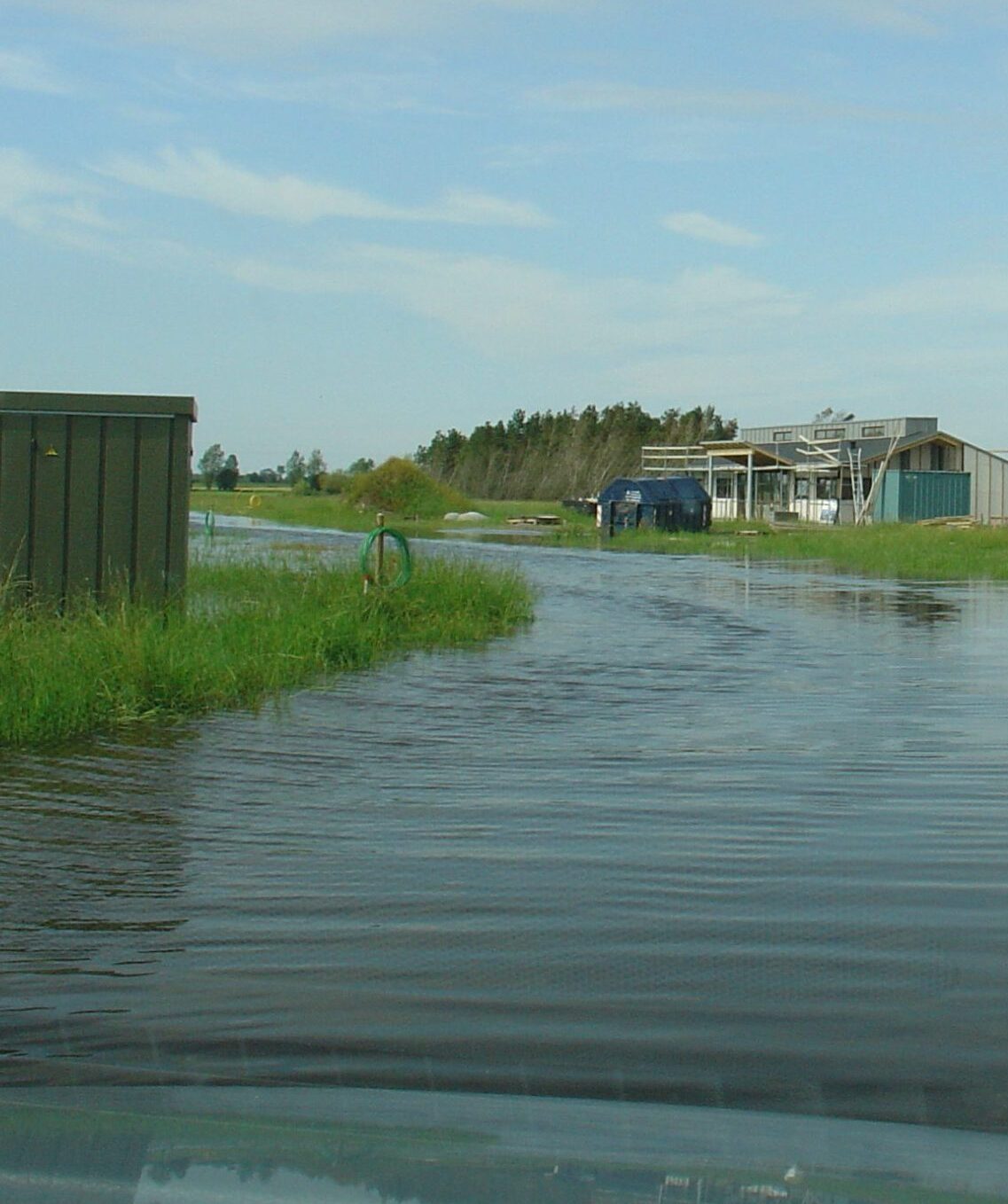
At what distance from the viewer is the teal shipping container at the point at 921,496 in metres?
64.9

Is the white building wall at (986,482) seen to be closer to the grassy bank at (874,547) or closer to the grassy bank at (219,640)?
the grassy bank at (874,547)

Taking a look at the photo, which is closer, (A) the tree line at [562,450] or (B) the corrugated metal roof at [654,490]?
(B) the corrugated metal roof at [654,490]

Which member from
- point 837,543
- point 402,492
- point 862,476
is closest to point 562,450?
point 402,492

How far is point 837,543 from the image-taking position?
48.7m

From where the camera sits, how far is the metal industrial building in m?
65.3

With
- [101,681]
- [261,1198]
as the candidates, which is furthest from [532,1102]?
[101,681]

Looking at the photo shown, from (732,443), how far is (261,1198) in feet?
228

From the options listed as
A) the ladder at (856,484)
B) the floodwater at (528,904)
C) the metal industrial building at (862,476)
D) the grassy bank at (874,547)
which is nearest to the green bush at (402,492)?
the metal industrial building at (862,476)

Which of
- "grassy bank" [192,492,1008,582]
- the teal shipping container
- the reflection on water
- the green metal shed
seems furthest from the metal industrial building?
the reflection on water

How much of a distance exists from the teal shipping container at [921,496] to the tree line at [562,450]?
39.4m

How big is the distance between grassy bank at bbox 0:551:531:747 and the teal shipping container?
45712 mm

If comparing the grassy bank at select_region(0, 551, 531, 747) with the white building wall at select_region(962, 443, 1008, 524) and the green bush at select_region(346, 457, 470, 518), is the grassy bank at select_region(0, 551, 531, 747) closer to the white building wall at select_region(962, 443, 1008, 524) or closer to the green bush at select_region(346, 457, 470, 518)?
the white building wall at select_region(962, 443, 1008, 524)

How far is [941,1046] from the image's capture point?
478cm

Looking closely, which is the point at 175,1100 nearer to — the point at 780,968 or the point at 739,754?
the point at 780,968
